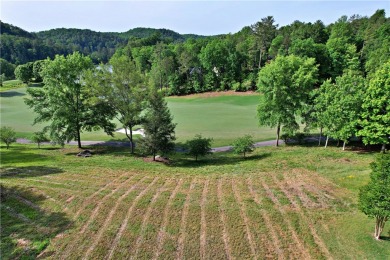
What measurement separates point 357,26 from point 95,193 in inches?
4031

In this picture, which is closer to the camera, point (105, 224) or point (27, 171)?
point (105, 224)

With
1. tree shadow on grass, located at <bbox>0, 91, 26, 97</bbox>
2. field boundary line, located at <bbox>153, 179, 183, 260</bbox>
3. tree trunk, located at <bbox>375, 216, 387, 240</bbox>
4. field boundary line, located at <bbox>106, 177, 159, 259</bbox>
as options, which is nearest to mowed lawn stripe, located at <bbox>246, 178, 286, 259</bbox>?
tree trunk, located at <bbox>375, 216, 387, 240</bbox>

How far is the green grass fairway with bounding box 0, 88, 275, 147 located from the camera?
131 feet

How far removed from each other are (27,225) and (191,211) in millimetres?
9605

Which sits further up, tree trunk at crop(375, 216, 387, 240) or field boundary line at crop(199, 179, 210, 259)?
tree trunk at crop(375, 216, 387, 240)

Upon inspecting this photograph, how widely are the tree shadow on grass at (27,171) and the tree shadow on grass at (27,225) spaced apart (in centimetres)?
419

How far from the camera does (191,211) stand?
1647 cm

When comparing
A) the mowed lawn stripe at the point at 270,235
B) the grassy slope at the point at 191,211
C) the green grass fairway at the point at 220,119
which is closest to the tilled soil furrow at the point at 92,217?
the grassy slope at the point at 191,211

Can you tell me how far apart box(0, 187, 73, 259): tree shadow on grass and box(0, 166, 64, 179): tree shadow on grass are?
4.19 metres

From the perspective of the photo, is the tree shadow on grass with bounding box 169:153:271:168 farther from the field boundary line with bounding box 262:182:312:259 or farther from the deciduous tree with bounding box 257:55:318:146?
the field boundary line with bounding box 262:182:312:259

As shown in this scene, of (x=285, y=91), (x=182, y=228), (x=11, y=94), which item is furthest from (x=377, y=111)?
(x=11, y=94)

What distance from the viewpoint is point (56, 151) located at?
110 ft

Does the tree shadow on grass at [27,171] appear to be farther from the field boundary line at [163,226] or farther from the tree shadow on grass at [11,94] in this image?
the tree shadow on grass at [11,94]

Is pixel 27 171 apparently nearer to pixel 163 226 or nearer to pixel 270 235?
pixel 163 226
